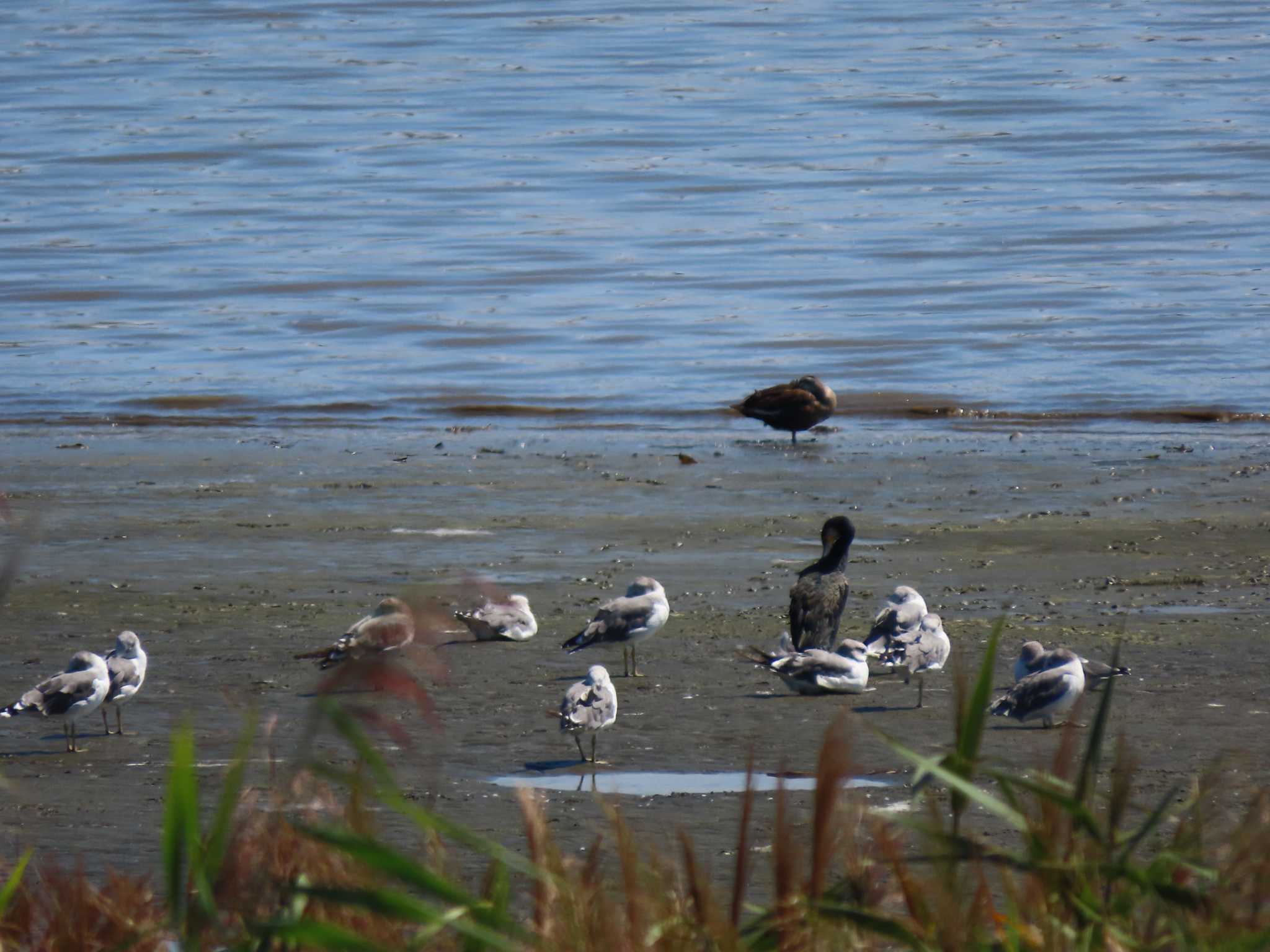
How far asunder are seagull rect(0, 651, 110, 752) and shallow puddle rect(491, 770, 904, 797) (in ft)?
4.73

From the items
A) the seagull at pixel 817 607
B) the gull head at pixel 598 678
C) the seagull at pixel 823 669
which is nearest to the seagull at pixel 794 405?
the seagull at pixel 817 607

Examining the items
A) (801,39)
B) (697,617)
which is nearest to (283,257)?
(697,617)

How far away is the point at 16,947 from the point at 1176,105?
34640mm

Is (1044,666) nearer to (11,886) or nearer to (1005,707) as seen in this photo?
(1005,707)

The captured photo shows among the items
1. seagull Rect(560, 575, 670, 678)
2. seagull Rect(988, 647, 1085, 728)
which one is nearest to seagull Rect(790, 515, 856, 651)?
seagull Rect(560, 575, 670, 678)

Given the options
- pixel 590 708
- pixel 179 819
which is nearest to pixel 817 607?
pixel 590 708

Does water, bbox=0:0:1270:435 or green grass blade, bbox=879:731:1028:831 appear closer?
green grass blade, bbox=879:731:1028:831

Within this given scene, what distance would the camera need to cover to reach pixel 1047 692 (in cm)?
723

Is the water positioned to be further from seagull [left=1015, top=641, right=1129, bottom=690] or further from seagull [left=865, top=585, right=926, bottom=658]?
seagull [left=1015, top=641, right=1129, bottom=690]

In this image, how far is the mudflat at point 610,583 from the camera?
6.61m

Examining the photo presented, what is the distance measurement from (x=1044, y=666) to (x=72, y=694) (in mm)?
3398

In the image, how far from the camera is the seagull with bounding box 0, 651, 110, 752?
22.7 feet

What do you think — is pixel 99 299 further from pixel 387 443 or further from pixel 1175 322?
pixel 1175 322

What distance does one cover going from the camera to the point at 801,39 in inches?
1852
